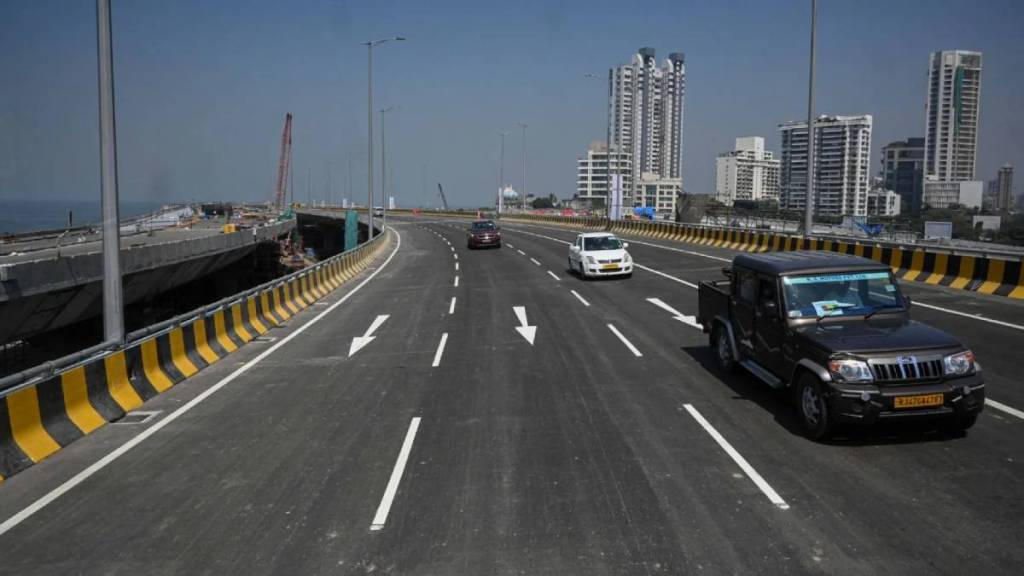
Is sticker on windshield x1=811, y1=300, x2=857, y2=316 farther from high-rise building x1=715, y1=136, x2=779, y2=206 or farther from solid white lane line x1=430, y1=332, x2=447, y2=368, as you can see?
high-rise building x1=715, y1=136, x2=779, y2=206

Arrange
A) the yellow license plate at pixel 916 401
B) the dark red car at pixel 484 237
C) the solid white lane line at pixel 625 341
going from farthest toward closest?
the dark red car at pixel 484 237
the solid white lane line at pixel 625 341
the yellow license plate at pixel 916 401

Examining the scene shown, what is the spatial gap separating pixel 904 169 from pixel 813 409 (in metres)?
107

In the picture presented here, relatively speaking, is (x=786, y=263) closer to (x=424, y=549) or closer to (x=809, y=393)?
(x=809, y=393)

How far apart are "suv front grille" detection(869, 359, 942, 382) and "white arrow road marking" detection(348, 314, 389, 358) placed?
928cm

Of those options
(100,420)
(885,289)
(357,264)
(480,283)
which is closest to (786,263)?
(885,289)

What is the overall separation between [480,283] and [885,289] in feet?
56.1

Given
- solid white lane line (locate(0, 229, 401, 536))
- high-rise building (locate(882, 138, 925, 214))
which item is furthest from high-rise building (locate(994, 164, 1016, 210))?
solid white lane line (locate(0, 229, 401, 536))

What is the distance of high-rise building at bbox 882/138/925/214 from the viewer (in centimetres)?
8869

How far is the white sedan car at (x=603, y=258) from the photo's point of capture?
2509 centimetres

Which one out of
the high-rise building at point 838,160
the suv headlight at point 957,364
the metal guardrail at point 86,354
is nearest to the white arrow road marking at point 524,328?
the metal guardrail at point 86,354

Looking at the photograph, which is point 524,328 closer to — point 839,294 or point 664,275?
point 839,294

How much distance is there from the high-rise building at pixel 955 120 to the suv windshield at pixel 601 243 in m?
106

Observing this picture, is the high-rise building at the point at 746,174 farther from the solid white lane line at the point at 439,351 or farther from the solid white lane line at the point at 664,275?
the solid white lane line at the point at 439,351

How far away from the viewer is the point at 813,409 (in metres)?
8.30
